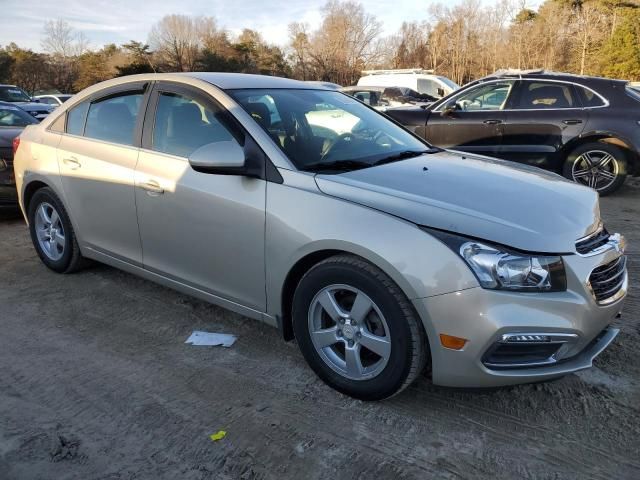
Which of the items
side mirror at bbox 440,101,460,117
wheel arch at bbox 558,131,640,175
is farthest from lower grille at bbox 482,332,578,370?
side mirror at bbox 440,101,460,117

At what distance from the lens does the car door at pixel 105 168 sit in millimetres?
3691

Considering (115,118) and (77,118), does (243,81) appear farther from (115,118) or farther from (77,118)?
(77,118)

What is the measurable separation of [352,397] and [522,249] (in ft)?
3.75

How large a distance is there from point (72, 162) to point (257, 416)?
8.50ft

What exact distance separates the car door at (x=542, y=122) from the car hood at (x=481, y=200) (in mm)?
4490

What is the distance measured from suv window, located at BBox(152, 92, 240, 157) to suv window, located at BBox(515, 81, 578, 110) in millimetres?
5662

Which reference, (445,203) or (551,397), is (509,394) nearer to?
(551,397)

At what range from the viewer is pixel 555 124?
24.0 ft

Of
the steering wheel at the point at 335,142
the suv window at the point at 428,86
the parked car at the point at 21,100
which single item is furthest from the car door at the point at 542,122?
the suv window at the point at 428,86

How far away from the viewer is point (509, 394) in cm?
284

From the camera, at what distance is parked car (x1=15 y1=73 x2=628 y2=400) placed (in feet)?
7.77

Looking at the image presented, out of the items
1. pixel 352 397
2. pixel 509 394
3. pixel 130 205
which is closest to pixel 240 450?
pixel 352 397

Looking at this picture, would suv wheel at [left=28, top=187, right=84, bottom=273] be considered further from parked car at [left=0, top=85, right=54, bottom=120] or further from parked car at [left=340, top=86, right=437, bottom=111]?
parked car at [left=0, top=85, right=54, bottom=120]

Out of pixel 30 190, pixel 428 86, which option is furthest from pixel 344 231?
pixel 428 86
